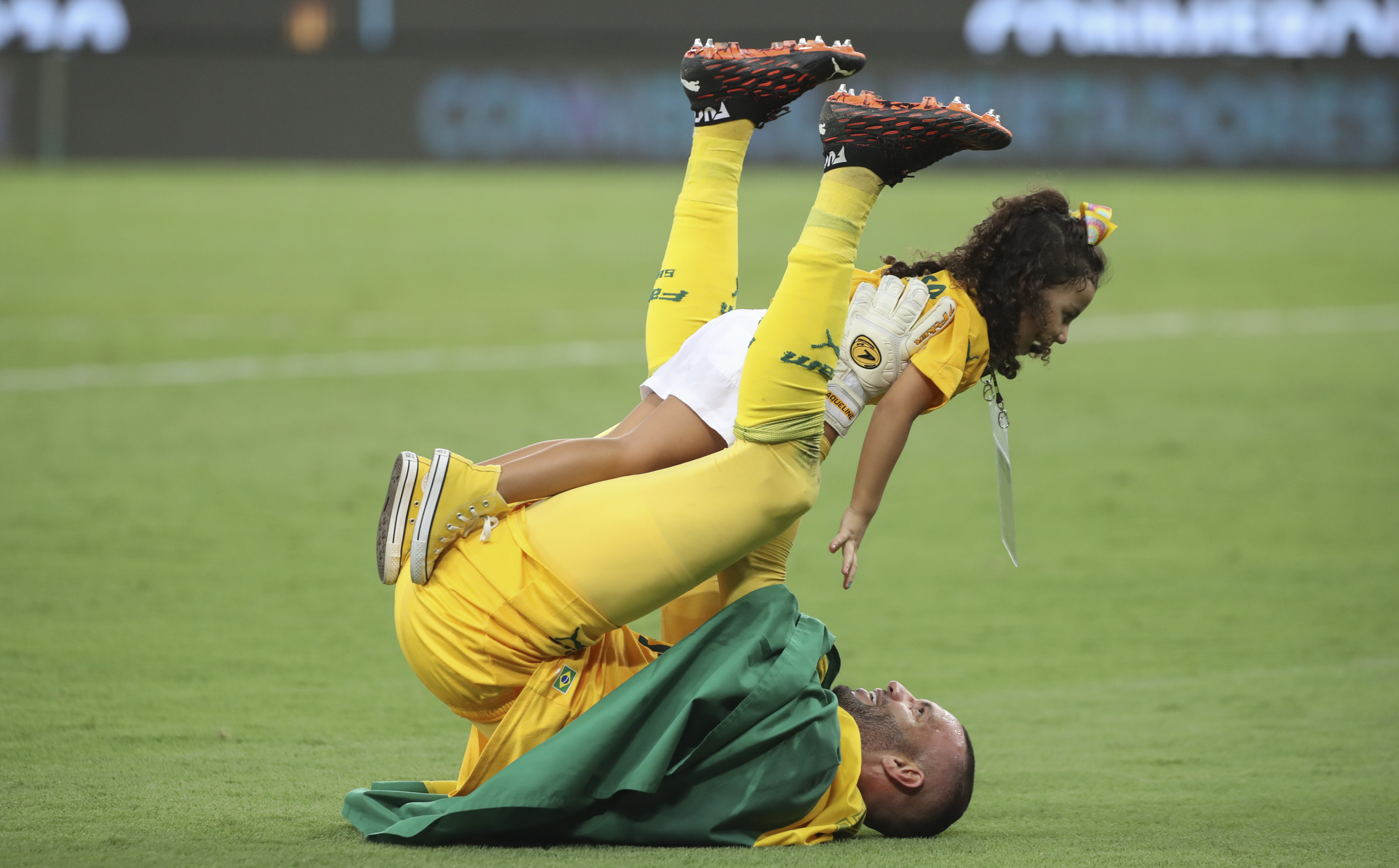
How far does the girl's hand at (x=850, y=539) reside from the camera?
139 inches

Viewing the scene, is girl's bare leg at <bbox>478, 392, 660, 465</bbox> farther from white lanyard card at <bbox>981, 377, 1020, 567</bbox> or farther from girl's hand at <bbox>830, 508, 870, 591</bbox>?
white lanyard card at <bbox>981, 377, 1020, 567</bbox>

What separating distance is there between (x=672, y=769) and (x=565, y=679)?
292 millimetres

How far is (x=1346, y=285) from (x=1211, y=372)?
390 centimetres

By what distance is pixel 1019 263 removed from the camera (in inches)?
146

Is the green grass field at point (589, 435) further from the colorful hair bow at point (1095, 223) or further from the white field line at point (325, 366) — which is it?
the colorful hair bow at point (1095, 223)

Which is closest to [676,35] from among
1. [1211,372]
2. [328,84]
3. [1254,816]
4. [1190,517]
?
[328,84]

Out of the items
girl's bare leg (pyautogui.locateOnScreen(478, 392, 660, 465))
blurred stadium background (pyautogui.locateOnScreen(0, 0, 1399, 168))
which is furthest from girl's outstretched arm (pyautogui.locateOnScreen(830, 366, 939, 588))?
blurred stadium background (pyautogui.locateOnScreen(0, 0, 1399, 168))

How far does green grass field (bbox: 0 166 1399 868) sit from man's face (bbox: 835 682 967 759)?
0.19 meters

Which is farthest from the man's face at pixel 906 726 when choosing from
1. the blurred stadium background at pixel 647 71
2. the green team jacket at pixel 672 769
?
the blurred stadium background at pixel 647 71

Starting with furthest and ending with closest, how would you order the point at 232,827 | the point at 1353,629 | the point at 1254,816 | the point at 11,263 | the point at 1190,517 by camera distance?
the point at 11,263, the point at 1190,517, the point at 1353,629, the point at 1254,816, the point at 232,827

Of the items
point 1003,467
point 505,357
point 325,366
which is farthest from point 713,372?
point 505,357

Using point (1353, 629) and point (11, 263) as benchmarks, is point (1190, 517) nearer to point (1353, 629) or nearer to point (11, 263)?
point (1353, 629)

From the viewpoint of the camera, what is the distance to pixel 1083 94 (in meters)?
17.8

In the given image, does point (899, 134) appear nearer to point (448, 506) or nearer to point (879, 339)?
point (879, 339)
